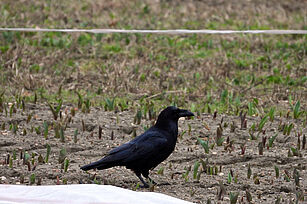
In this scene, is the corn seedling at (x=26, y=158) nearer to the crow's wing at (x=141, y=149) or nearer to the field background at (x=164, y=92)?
the field background at (x=164, y=92)

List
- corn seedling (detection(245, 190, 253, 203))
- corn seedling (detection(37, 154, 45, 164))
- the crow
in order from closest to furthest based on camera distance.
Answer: corn seedling (detection(245, 190, 253, 203)), the crow, corn seedling (detection(37, 154, 45, 164))

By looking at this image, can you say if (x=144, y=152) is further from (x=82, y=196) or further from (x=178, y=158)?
(x=82, y=196)

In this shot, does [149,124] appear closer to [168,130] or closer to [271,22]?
[168,130]

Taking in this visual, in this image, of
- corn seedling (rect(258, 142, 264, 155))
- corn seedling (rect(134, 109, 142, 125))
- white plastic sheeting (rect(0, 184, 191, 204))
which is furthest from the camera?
corn seedling (rect(134, 109, 142, 125))

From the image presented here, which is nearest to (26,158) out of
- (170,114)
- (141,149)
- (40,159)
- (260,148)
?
(40,159)

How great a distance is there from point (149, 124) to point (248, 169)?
1800mm

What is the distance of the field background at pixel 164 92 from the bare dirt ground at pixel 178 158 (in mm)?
11

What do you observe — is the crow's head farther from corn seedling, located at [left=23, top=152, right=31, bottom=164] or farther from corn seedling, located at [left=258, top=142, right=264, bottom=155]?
corn seedling, located at [left=23, top=152, right=31, bottom=164]

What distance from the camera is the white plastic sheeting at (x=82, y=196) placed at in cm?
358

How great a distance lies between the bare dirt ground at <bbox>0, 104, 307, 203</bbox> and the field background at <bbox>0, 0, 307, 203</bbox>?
1 centimetres

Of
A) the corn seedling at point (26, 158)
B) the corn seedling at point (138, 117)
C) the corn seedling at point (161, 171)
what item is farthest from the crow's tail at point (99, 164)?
the corn seedling at point (138, 117)

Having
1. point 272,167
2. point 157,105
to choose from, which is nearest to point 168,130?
point 272,167

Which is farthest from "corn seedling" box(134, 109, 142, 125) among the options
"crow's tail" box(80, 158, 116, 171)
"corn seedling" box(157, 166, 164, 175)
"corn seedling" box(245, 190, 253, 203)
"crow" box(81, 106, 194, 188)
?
"corn seedling" box(245, 190, 253, 203)

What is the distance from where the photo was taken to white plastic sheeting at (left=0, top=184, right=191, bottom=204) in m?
3.58
